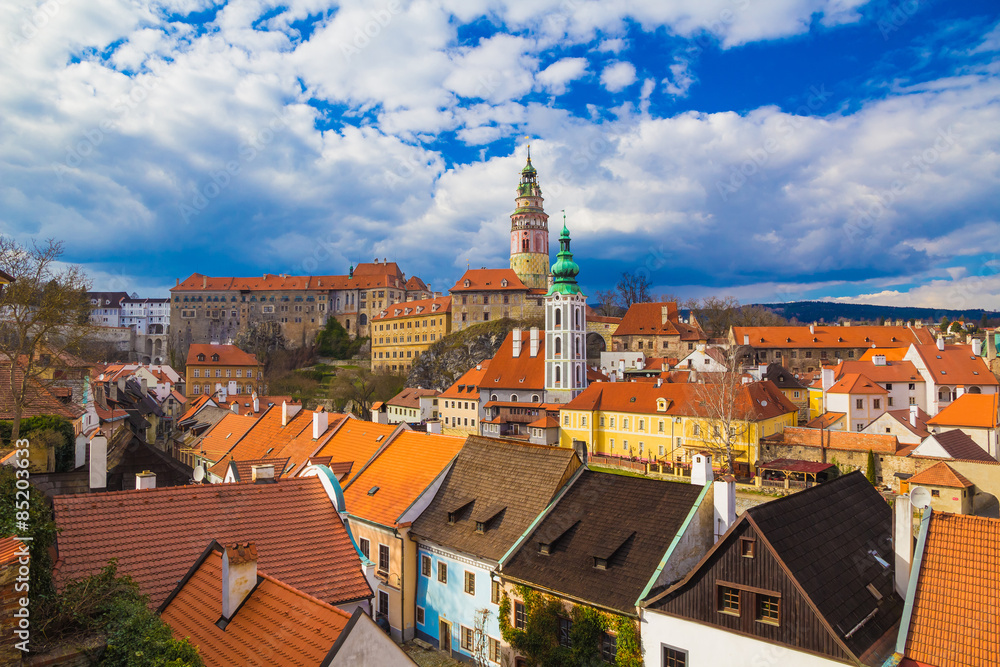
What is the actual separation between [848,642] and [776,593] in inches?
53.8

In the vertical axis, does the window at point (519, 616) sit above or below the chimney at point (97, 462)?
below

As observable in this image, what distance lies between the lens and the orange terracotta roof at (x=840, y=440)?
34250 mm

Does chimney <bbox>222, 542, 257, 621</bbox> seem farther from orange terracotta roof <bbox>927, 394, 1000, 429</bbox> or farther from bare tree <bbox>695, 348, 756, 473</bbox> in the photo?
orange terracotta roof <bbox>927, 394, 1000, 429</bbox>

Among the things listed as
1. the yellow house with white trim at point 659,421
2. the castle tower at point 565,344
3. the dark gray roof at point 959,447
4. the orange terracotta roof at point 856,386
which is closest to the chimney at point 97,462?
the yellow house with white trim at point 659,421

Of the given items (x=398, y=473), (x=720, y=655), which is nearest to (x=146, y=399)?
(x=398, y=473)

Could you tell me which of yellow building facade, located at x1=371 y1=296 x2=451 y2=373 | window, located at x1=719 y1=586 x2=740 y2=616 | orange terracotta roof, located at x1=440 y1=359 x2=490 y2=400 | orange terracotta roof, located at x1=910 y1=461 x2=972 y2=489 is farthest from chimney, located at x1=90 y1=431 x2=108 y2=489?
yellow building facade, located at x1=371 y1=296 x2=451 y2=373

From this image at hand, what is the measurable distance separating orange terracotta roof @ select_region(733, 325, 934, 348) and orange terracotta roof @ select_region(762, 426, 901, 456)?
130ft

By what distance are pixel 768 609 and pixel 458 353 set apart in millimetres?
77085

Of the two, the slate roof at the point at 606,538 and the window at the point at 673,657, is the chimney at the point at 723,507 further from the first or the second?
the window at the point at 673,657

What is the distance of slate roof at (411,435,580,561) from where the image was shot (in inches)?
685

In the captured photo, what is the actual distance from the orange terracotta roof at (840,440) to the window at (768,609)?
26.9 m

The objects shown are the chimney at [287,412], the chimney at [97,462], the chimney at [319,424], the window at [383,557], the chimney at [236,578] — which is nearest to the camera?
the chimney at [236,578]

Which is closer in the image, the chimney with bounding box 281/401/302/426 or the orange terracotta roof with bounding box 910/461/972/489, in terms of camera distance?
the orange terracotta roof with bounding box 910/461/972/489

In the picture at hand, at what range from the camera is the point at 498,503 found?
60.0ft
